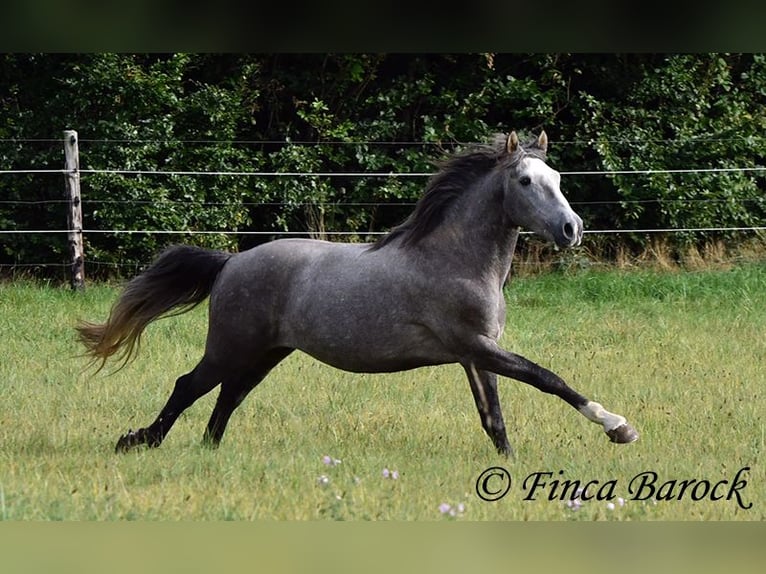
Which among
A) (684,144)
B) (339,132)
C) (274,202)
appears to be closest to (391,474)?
(274,202)

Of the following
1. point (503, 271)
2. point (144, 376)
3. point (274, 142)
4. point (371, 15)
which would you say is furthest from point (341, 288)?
point (274, 142)

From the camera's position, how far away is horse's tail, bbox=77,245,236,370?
19.9ft

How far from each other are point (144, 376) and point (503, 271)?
3.41 metres

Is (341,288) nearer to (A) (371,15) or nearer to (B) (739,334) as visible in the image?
(A) (371,15)

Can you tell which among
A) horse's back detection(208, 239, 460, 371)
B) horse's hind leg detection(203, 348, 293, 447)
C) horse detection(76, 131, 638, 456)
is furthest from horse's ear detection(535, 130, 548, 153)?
horse's hind leg detection(203, 348, 293, 447)

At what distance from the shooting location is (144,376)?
25.8 feet

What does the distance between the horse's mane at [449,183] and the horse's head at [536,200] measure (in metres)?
0.13

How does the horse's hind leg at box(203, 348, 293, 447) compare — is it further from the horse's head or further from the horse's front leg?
the horse's head

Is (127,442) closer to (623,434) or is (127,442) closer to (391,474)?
(391,474)

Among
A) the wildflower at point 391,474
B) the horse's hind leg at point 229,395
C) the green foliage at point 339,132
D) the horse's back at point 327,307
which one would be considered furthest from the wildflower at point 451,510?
the green foliage at point 339,132

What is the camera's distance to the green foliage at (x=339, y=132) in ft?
45.5

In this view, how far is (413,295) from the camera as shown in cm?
546

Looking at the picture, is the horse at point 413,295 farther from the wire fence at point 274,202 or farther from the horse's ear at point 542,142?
the wire fence at point 274,202

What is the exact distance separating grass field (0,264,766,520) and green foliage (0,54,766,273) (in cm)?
365
